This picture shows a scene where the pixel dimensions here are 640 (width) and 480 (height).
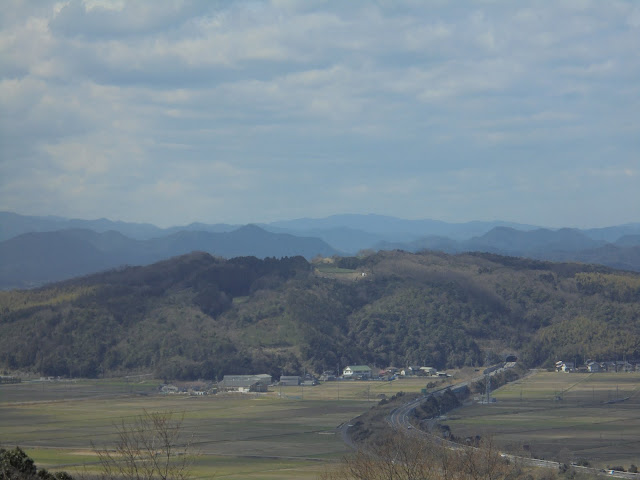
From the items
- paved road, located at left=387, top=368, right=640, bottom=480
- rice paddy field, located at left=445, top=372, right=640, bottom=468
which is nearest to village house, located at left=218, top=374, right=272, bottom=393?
paved road, located at left=387, top=368, right=640, bottom=480

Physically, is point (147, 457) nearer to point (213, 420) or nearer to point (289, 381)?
point (213, 420)

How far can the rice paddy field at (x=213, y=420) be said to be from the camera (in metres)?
48.4

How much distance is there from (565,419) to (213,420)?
77.7 ft

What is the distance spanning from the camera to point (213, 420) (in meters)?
67.2

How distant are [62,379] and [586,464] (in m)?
65.7

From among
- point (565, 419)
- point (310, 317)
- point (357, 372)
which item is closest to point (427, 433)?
point (565, 419)

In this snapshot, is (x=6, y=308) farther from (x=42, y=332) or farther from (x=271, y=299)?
(x=271, y=299)

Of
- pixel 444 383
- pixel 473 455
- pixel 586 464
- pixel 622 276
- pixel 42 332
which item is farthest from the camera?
pixel 622 276

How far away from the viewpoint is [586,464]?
46562 mm

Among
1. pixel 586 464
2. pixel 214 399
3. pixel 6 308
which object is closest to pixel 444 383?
pixel 214 399

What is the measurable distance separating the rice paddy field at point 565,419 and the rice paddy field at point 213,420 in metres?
8.94

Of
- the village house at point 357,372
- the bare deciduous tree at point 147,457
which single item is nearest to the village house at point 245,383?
the village house at point 357,372

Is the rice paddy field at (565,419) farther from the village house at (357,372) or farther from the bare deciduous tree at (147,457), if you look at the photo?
the village house at (357,372)

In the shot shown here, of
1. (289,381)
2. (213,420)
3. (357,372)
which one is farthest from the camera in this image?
(357,372)
